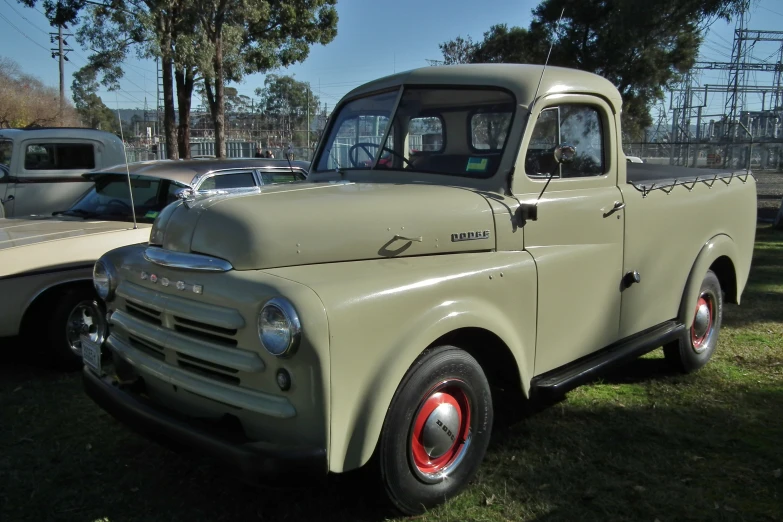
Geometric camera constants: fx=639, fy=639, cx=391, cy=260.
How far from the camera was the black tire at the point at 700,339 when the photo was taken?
474 cm

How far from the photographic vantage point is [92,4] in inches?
574

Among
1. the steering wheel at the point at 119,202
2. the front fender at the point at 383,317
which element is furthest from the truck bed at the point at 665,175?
the steering wheel at the point at 119,202

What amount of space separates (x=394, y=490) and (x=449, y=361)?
602mm

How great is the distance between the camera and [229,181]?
20.6ft

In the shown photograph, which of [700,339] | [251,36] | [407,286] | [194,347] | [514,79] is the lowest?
[700,339]

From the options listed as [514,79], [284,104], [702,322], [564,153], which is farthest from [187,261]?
[284,104]

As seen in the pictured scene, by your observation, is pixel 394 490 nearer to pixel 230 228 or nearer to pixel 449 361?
pixel 449 361

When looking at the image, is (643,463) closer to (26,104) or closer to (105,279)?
(105,279)

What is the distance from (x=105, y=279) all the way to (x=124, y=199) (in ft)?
9.55

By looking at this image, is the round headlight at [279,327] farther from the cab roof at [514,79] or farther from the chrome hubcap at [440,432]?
the cab roof at [514,79]

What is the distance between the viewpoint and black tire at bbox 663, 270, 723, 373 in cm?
474

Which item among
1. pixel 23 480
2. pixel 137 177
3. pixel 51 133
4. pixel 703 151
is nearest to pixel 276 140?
pixel 703 151

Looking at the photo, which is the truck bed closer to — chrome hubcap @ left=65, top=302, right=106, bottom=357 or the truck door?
the truck door

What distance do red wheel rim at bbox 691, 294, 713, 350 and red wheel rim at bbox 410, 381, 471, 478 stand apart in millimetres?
2589
